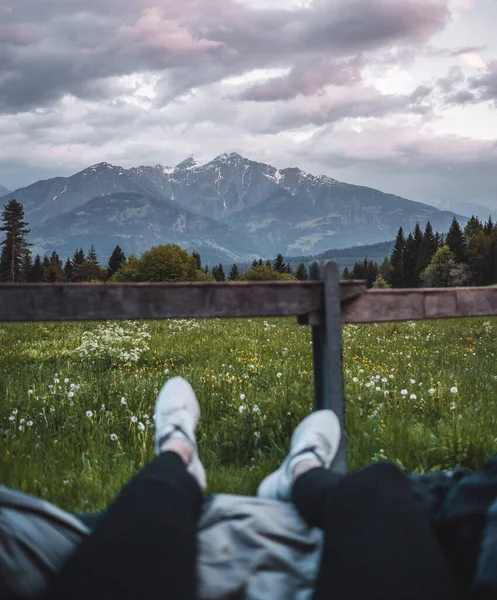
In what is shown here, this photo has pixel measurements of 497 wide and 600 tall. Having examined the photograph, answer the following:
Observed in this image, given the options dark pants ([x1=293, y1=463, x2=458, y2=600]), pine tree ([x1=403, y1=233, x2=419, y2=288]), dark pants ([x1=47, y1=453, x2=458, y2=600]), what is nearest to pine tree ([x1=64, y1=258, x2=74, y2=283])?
pine tree ([x1=403, y1=233, x2=419, y2=288])

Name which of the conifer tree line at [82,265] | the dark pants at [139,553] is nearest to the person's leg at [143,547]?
the dark pants at [139,553]

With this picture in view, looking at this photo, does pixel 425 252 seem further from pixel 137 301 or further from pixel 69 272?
pixel 137 301

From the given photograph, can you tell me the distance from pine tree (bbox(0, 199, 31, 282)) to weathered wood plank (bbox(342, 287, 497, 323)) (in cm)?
7737

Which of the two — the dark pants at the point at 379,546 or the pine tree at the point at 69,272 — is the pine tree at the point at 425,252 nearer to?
the pine tree at the point at 69,272

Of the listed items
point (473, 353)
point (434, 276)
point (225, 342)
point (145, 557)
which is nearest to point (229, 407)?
point (145, 557)

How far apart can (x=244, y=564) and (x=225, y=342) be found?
8.28 meters

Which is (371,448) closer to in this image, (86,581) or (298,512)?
(298,512)

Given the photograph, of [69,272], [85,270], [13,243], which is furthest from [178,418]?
[69,272]

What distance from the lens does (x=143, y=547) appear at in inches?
59.7

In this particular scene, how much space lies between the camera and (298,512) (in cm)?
222

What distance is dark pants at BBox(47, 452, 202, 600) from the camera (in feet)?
4.59

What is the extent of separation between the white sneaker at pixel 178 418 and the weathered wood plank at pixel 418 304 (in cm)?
112

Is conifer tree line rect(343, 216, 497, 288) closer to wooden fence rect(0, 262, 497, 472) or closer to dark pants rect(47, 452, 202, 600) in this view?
wooden fence rect(0, 262, 497, 472)

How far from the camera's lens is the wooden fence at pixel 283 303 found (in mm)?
2957
